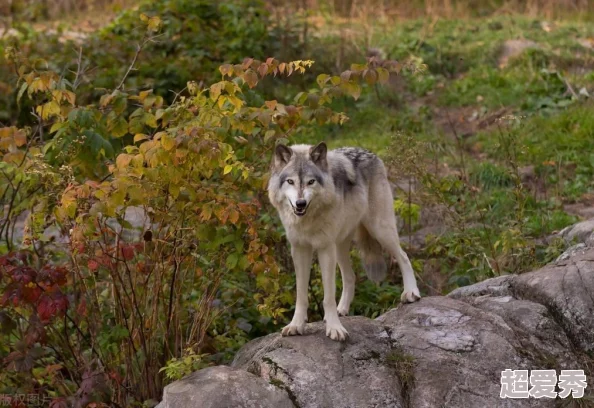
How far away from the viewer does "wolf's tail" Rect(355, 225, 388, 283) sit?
6.75m

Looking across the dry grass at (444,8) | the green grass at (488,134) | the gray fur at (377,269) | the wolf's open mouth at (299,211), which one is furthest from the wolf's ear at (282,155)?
the dry grass at (444,8)

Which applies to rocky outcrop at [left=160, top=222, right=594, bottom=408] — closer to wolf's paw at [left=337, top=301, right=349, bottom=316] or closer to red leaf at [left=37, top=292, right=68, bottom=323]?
wolf's paw at [left=337, top=301, right=349, bottom=316]

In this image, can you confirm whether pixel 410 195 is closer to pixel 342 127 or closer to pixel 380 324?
pixel 380 324

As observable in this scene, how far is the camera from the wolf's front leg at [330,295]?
571 cm

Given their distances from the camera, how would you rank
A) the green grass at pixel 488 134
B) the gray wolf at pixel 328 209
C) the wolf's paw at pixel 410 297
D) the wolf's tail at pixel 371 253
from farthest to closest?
the green grass at pixel 488 134, the wolf's tail at pixel 371 253, the wolf's paw at pixel 410 297, the gray wolf at pixel 328 209

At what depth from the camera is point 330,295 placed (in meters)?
5.71

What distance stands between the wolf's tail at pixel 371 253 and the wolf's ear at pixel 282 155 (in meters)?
1.27

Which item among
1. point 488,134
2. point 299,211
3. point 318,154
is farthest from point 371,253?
point 488,134

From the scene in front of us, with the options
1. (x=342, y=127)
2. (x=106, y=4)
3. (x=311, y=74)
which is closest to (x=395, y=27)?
(x=311, y=74)

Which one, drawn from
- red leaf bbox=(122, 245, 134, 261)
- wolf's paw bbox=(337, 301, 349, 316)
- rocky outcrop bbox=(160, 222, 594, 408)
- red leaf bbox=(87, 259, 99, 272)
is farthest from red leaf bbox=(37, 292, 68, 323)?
wolf's paw bbox=(337, 301, 349, 316)

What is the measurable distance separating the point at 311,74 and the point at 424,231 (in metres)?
4.95

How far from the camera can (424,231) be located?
8.95 m

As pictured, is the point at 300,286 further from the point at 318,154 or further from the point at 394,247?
the point at 394,247

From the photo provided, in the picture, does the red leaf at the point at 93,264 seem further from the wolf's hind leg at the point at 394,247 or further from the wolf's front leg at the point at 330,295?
the wolf's hind leg at the point at 394,247
